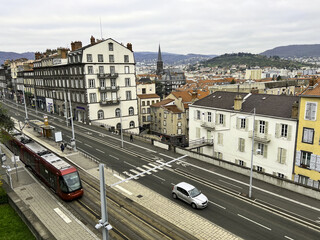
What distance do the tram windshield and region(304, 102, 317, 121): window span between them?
28.5 metres

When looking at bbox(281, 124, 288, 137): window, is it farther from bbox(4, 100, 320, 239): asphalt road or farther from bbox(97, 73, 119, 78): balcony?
bbox(97, 73, 119, 78): balcony

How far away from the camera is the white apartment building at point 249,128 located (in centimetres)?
3219

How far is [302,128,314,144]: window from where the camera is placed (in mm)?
29670

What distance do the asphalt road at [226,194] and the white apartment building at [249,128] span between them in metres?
6.60

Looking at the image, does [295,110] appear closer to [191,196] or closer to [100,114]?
[191,196]

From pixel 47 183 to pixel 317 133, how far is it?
106ft

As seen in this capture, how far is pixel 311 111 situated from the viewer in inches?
1165

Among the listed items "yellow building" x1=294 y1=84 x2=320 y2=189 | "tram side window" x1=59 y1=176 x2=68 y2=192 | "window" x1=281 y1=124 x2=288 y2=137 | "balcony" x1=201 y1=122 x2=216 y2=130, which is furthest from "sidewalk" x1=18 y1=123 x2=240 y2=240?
"window" x1=281 y1=124 x2=288 y2=137

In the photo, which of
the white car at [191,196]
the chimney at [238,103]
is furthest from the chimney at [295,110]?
the white car at [191,196]

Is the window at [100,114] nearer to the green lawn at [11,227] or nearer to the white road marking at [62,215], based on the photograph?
the green lawn at [11,227]

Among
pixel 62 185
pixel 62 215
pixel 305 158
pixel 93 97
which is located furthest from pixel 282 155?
pixel 93 97

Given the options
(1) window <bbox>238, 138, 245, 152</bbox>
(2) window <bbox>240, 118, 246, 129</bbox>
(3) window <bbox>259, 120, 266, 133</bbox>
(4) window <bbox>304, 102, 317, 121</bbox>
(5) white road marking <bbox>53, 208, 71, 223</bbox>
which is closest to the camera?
(5) white road marking <bbox>53, 208, 71, 223</bbox>

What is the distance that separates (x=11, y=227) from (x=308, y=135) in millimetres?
33659

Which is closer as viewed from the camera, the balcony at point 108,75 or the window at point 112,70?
the balcony at point 108,75
